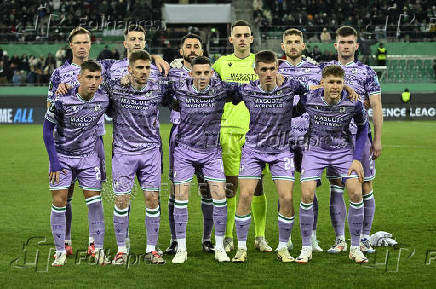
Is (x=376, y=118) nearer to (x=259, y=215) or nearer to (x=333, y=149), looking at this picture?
(x=333, y=149)

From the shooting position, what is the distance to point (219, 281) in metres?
7.48

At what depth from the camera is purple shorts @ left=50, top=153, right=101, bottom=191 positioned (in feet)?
27.0

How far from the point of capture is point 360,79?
8.92 meters

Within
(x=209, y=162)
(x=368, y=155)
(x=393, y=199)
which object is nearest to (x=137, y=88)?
(x=209, y=162)

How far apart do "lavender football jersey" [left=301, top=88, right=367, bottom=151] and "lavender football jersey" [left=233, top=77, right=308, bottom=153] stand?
0.17 meters

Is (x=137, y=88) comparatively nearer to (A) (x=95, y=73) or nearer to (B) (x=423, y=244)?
(A) (x=95, y=73)

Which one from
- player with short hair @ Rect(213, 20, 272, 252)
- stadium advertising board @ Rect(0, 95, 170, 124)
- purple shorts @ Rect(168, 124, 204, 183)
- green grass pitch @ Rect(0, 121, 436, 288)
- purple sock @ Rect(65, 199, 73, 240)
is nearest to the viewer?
green grass pitch @ Rect(0, 121, 436, 288)

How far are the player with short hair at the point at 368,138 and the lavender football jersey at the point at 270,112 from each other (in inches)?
30.5

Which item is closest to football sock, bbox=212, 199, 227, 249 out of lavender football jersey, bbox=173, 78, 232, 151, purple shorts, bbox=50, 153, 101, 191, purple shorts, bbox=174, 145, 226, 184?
purple shorts, bbox=174, 145, 226, 184

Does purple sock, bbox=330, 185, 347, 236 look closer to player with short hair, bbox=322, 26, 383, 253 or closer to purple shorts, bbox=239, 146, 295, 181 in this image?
player with short hair, bbox=322, 26, 383, 253

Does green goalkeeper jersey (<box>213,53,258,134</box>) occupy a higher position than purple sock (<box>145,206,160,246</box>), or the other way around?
green goalkeeper jersey (<box>213,53,258,134</box>)

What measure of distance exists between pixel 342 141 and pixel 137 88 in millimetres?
2184

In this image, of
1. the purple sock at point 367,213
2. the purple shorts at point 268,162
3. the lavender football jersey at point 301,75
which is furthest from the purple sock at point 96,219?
the purple sock at point 367,213

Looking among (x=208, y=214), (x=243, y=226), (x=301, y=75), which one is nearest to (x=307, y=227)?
(x=243, y=226)
